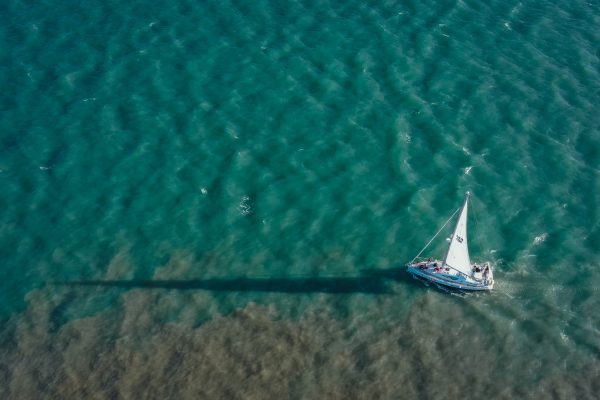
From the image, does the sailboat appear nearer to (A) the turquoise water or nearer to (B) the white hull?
(B) the white hull

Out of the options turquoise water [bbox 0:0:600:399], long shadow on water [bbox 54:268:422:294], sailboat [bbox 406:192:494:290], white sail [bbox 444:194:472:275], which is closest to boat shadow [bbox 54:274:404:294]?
long shadow on water [bbox 54:268:422:294]

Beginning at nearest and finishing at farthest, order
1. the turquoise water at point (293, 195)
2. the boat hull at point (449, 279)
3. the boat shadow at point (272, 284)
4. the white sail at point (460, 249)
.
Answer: the turquoise water at point (293, 195) < the white sail at point (460, 249) < the boat hull at point (449, 279) < the boat shadow at point (272, 284)

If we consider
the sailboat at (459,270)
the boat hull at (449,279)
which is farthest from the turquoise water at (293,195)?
the sailboat at (459,270)

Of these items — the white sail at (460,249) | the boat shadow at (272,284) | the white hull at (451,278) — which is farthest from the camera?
the boat shadow at (272,284)

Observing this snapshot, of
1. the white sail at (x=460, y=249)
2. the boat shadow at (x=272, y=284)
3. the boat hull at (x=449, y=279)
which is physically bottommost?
the boat shadow at (x=272, y=284)

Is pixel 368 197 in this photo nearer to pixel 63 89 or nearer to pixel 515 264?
pixel 515 264

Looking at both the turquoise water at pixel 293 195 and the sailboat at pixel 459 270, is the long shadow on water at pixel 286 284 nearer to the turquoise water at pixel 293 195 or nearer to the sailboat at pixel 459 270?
the turquoise water at pixel 293 195

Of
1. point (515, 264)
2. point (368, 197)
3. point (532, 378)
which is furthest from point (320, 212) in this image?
point (532, 378)

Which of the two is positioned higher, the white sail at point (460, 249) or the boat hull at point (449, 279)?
the white sail at point (460, 249)

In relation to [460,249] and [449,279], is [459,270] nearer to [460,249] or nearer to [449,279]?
[449,279]
